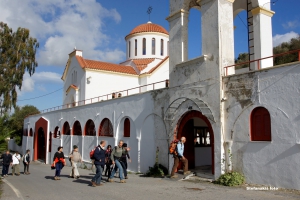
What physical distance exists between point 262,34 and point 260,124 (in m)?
4.74

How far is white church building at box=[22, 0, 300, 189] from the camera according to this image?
9.20 m

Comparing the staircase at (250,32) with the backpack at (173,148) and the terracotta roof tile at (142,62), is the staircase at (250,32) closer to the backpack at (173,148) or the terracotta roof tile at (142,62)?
the backpack at (173,148)

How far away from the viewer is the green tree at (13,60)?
99.9 ft

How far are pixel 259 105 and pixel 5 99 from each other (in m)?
27.9

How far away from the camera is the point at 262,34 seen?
1263 centimetres

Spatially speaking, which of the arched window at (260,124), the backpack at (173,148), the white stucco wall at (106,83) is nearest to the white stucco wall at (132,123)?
the backpack at (173,148)

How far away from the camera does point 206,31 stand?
11.8 meters

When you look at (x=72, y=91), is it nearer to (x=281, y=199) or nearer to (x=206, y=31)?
(x=206, y=31)

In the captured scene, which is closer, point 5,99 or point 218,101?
point 218,101

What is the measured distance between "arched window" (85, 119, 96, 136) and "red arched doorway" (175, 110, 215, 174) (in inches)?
331

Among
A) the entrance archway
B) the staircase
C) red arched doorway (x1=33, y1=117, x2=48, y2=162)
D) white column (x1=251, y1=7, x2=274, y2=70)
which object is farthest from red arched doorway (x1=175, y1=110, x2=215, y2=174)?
the entrance archway

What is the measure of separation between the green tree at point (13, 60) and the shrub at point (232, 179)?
2623 cm

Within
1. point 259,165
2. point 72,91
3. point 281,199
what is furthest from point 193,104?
point 72,91

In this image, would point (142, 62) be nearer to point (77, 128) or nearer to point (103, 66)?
point (103, 66)
